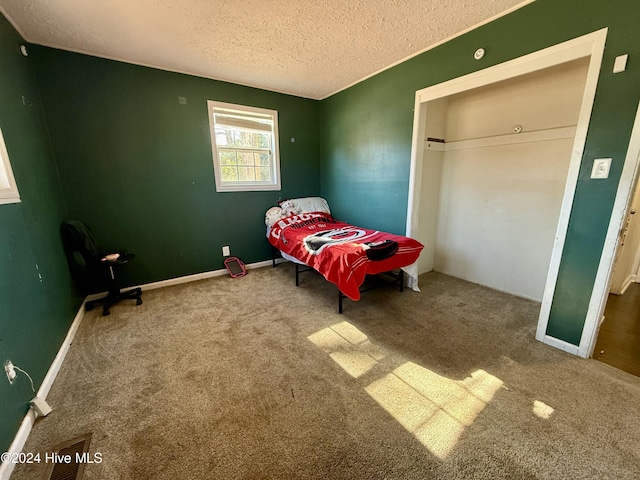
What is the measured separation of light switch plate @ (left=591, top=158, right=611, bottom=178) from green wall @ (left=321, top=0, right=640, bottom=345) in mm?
29

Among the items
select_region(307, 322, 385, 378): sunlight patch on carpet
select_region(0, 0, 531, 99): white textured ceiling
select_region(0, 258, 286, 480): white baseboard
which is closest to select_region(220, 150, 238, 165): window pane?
select_region(0, 0, 531, 99): white textured ceiling

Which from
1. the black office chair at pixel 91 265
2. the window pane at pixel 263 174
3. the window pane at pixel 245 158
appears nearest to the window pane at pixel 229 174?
the window pane at pixel 245 158

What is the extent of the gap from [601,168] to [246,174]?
375cm

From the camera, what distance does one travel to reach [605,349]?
1.98 metres

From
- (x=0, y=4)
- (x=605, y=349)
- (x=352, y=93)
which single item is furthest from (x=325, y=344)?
(x=0, y=4)

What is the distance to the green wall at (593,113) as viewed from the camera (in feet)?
5.26

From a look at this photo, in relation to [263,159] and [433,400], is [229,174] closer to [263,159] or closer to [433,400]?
[263,159]

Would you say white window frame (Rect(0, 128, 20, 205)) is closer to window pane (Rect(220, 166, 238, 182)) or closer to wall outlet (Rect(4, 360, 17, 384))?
wall outlet (Rect(4, 360, 17, 384))

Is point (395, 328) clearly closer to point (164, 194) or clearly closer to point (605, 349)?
point (605, 349)

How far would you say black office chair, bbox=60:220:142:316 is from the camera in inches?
96.6

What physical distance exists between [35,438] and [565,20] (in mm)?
4211

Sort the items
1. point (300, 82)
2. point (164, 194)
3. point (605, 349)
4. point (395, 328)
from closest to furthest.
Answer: point (605, 349) → point (395, 328) → point (164, 194) → point (300, 82)

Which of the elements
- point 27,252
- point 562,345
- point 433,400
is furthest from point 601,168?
point 27,252

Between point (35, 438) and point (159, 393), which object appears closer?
point (35, 438)
